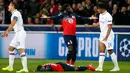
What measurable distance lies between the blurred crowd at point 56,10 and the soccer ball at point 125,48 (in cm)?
179

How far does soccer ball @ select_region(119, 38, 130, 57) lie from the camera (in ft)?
81.7

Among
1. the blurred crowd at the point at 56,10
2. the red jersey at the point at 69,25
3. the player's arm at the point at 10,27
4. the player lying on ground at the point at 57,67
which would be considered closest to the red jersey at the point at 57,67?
the player lying on ground at the point at 57,67

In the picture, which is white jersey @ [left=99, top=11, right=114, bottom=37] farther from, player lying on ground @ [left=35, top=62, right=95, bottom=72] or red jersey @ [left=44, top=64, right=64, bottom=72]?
red jersey @ [left=44, top=64, right=64, bottom=72]

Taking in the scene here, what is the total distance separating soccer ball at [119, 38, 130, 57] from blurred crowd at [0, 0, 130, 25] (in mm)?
1795

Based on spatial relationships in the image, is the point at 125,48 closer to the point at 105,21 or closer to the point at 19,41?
the point at 105,21

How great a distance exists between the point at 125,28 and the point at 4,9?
21.4 feet

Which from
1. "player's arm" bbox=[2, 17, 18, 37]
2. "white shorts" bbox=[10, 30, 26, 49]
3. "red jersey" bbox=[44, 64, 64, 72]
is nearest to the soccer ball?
"red jersey" bbox=[44, 64, 64, 72]

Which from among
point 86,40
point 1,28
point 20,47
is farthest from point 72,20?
point 1,28

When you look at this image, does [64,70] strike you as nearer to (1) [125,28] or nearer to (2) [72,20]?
(2) [72,20]

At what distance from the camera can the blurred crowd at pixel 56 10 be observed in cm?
2656

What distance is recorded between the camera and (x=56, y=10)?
2753 cm

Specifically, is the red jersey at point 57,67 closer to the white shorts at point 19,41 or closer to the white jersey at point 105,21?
the white shorts at point 19,41

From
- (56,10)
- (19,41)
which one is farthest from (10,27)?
(56,10)

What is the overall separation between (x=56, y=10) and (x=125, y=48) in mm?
4508
